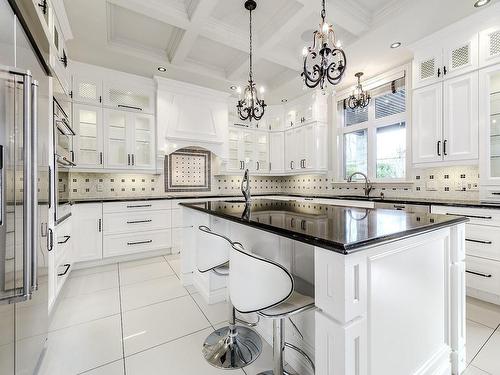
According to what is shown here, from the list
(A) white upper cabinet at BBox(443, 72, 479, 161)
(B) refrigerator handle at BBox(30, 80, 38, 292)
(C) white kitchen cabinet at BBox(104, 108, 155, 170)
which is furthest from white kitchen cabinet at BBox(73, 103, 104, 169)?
(A) white upper cabinet at BBox(443, 72, 479, 161)

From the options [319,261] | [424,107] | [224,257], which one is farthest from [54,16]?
[424,107]

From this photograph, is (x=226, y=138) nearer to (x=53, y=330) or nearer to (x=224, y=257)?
(x=224, y=257)

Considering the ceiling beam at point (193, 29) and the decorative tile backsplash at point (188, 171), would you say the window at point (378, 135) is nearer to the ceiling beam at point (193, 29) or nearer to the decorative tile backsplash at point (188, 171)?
the decorative tile backsplash at point (188, 171)

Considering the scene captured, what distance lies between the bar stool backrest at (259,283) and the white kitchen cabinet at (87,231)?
2.94 m

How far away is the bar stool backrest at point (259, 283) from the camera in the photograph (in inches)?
41.0

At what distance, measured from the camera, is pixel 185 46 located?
308 cm

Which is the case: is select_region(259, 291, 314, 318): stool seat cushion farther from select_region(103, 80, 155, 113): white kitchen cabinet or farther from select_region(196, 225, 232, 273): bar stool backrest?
select_region(103, 80, 155, 113): white kitchen cabinet

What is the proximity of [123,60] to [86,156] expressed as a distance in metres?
1.50

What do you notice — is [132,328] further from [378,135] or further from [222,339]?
[378,135]

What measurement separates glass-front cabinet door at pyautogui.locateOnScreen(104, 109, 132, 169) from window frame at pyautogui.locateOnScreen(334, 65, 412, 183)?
3.79 meters

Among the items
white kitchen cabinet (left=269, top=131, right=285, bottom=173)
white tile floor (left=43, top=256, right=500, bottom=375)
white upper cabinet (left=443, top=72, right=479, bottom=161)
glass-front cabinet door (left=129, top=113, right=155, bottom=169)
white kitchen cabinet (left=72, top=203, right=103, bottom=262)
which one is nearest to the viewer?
white tile floor (left=43, top=256, right=500, bottom=375)

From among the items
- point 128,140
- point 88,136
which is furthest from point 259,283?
point 88,136

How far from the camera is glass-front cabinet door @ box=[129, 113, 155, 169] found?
12.5 ft

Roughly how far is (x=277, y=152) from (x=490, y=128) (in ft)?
11.4
